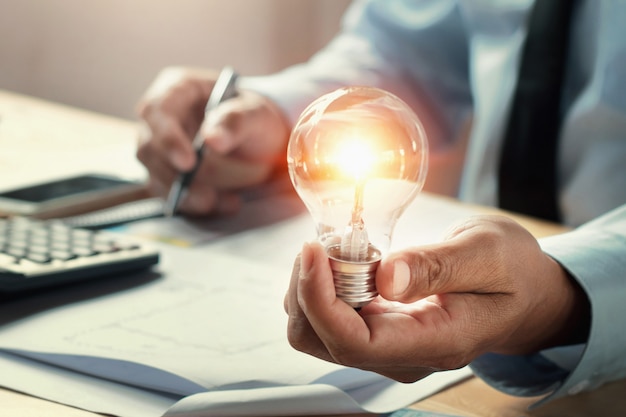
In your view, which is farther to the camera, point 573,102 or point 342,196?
point 573,102

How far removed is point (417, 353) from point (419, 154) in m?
0.11

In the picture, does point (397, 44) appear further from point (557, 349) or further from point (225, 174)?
point (557, 349)

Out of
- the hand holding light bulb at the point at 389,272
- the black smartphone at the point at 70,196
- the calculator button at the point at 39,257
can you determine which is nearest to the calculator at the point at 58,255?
the calculator button at the point at 39,257

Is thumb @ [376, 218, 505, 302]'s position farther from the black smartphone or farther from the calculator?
the black smartphone

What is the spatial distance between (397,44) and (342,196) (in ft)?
2.74

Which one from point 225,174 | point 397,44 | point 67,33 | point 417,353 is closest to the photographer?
point 417,353

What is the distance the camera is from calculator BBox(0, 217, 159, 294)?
599 mm

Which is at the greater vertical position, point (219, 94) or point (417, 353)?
point (219, 94)

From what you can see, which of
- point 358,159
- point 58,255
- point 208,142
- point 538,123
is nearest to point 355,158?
point 358,159

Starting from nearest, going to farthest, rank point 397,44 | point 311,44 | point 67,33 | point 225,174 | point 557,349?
point 557,349 < point 225,174 < point 397,44 < point 67,33 < point 311,44

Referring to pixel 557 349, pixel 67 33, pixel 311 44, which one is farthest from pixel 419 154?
pixel 311 44

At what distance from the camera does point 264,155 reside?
3.22 ft

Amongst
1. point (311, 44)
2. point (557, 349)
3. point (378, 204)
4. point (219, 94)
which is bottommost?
point (557, 349)

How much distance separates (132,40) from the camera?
2332 millimetres
